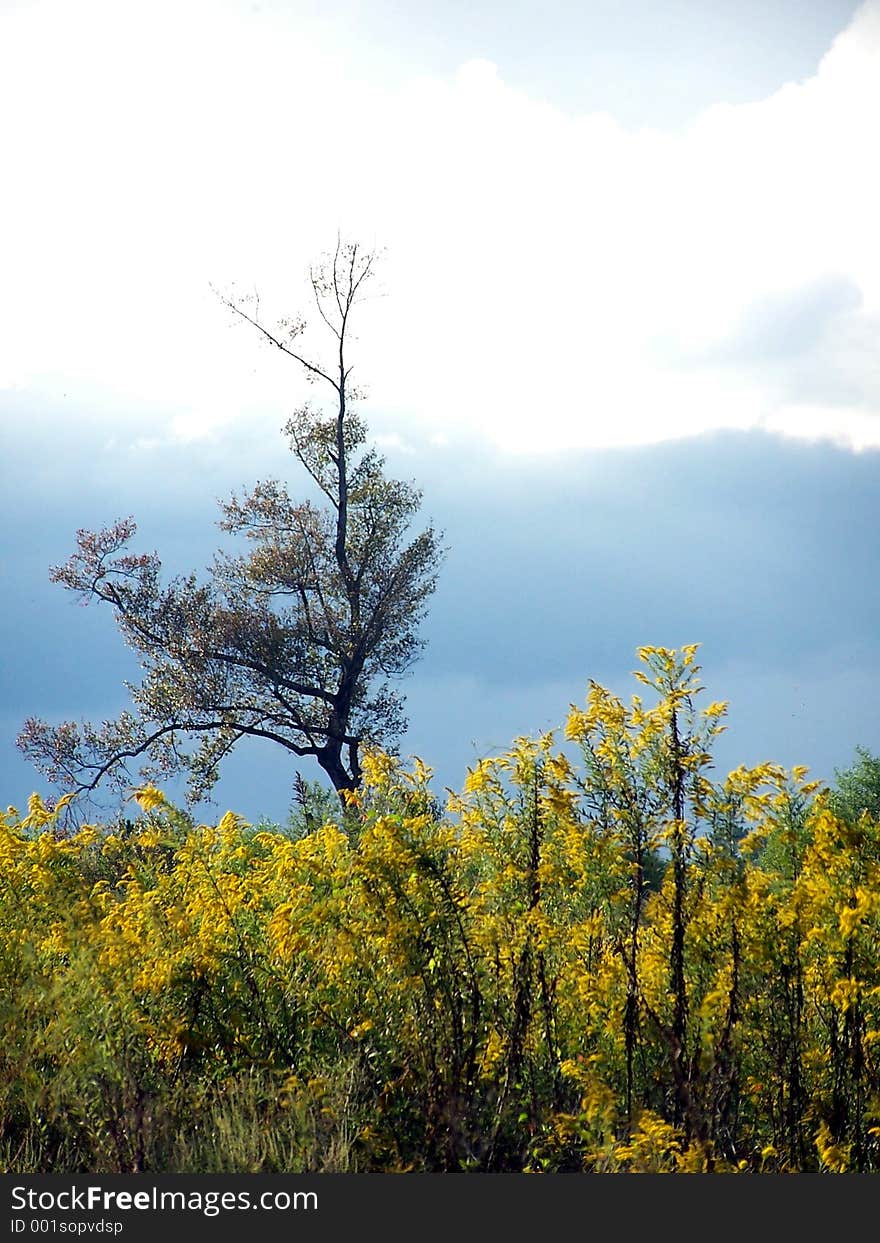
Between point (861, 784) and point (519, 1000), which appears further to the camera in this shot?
point (861, 784)

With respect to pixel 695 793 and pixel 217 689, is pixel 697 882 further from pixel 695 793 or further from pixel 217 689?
pixel 217 689

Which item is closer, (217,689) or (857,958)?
(857,958)

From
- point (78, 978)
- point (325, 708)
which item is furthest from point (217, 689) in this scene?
point (78, 978)

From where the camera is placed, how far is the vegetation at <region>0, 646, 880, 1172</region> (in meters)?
4.46

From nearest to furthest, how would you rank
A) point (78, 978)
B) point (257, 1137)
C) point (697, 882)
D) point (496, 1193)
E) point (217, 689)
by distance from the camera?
point (496, 1193), point (257, 1137), point (697, 882), point (78, 978), point (217, 689)

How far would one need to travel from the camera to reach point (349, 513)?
61.0 ft

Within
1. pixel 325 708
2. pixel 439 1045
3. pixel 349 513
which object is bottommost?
pixel 439 1045

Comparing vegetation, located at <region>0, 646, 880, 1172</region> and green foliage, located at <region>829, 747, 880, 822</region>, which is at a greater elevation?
green foliage, located at <region>829, 747, 880, 822</region>

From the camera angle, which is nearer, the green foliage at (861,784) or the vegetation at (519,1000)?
the vegetation at (519,1000)

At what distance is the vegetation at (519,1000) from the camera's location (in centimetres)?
446

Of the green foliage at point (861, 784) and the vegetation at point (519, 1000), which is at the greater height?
the green foliage at point (861, 784)

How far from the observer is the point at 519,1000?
15.2 feet

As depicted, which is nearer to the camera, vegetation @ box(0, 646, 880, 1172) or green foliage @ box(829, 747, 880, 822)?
vegetation @ box(0, 646, 880, 1172)

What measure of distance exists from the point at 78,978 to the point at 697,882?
2518mm
